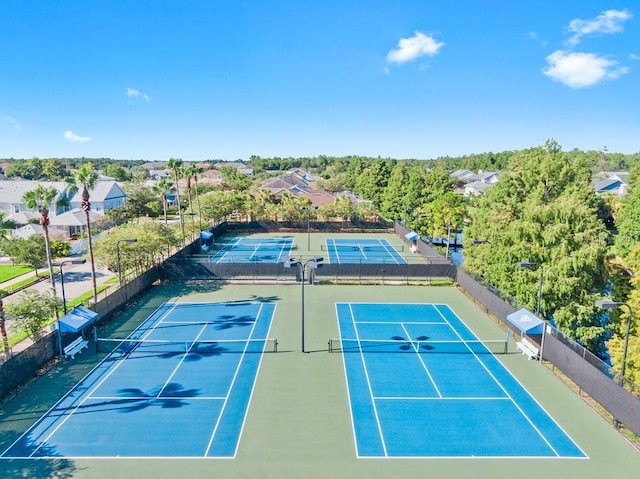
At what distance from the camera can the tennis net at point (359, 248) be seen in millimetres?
39956

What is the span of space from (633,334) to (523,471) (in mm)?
8647

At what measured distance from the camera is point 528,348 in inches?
717

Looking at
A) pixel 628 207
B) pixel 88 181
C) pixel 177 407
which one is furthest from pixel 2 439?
pixel 628 207

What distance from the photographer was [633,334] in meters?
16.4

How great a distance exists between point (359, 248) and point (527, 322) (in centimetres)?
2395

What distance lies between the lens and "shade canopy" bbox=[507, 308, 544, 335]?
17.5 meters

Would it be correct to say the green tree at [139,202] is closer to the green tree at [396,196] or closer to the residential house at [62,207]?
the residential house at [62,207]

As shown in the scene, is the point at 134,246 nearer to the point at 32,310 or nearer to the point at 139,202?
the point at 32,310

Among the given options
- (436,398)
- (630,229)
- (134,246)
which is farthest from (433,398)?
(630,229)

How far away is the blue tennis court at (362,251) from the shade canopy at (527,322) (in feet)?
55.2

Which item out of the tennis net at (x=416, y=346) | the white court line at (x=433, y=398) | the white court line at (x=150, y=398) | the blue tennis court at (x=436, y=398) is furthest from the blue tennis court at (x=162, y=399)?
the white court line at (x=433, y=398)

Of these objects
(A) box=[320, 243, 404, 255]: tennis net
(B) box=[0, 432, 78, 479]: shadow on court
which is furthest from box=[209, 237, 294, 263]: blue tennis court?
(B) box=[0, 432, 78, 479]: shadow on court

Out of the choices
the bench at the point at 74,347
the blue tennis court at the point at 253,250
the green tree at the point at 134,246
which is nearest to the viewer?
the bench at the point at 74,347

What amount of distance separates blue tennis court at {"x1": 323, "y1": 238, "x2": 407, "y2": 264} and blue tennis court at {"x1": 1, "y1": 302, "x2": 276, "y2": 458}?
1581 cm
